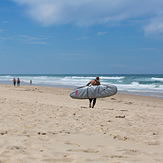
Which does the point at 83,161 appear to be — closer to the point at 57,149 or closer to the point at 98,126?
the point at 57,149

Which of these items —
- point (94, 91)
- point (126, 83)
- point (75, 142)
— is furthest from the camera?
point (126, 83)

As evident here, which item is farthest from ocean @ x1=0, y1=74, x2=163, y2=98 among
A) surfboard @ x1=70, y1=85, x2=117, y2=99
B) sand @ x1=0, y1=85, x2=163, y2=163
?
sand @ x1=0, y1=85, x2=163, y2=163

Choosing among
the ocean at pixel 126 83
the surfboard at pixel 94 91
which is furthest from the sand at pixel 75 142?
the ocean at pixel 126 83

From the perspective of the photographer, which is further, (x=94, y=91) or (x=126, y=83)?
(x=126, y=83)

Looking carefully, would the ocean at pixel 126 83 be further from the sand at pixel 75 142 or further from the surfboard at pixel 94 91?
the sand at pixel 75 142

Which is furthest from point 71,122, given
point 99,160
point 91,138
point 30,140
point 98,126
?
point 99,160

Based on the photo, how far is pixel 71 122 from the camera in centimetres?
570

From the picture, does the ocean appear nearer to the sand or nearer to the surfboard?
the surfboard

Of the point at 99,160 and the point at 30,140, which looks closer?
the point at 99,160

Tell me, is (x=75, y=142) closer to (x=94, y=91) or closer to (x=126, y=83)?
(x=94, y=91)

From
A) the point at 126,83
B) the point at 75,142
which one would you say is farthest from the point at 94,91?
the point at 126,83

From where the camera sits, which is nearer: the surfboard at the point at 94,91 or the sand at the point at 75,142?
the sand at the point at 75,142

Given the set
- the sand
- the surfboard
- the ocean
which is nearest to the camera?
the sand

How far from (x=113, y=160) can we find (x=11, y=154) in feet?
4.84
